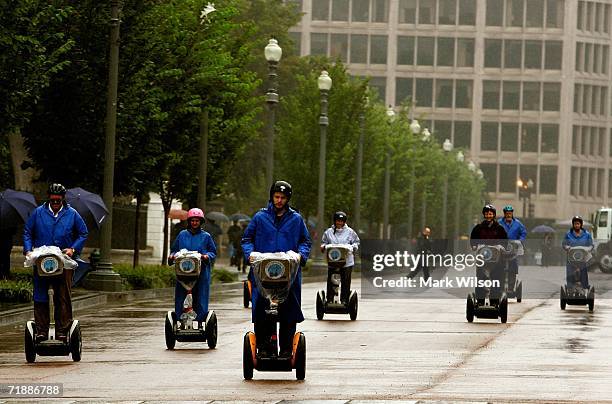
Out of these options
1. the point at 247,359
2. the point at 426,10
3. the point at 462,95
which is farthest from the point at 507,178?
the point at 247,359

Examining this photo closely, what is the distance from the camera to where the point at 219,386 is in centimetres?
1390

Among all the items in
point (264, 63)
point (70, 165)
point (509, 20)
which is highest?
point (509, 20)

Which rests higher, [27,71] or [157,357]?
[27,71]

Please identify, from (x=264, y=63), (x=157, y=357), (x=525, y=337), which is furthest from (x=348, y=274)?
(x=264, y=63)

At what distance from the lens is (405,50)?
13438cm

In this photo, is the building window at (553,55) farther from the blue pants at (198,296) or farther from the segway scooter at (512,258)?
the blue pants at (198,296)

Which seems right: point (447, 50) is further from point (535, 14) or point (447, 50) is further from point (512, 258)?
point (512, 258)

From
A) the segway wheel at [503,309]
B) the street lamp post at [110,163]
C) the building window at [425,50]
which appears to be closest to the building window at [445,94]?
the building window at [425,50]

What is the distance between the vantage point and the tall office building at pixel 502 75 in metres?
132

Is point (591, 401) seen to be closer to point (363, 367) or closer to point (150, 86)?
point (363, 367)

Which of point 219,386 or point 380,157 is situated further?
point 380,157

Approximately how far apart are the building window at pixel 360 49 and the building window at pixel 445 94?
263 inches

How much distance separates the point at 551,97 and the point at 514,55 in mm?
4767

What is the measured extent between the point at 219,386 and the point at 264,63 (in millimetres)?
64988
